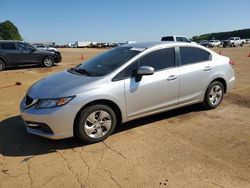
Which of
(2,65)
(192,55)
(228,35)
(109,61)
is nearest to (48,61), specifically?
(2,65)

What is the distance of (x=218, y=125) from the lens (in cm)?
577

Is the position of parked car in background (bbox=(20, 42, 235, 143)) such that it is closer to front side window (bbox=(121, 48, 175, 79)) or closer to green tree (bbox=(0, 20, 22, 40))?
front side window (bbox=(121, 48, 175, 79))

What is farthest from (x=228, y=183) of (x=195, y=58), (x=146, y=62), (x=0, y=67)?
(x=0, y=67)

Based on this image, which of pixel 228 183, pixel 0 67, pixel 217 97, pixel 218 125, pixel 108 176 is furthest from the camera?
pixel 0 67

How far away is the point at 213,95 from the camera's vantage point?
22.0 feet

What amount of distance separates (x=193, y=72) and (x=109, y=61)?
1721 millimetres

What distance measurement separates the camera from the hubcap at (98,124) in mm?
4953

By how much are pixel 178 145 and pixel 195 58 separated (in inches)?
87.8

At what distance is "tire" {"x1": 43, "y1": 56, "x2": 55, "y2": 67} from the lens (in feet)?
56.9

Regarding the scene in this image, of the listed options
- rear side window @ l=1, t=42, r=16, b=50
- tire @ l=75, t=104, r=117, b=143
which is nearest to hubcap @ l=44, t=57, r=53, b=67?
rear side window @ l=1, t=42, r=16, b=50

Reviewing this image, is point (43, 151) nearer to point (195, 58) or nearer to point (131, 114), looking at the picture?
point (131, 114)

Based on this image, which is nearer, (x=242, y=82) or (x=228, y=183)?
(x=228, y=183)

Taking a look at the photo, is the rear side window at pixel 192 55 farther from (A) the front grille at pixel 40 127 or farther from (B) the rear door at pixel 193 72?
(A) the front grille at pixel 40 127

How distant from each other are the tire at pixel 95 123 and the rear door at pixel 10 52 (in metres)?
12.9
